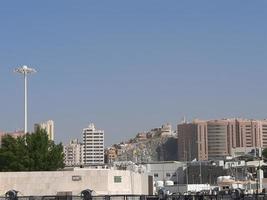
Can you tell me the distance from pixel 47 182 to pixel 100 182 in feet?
16.2

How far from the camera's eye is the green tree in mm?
74500

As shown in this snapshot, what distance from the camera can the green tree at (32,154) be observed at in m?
74.5

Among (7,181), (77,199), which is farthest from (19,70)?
(77,199)

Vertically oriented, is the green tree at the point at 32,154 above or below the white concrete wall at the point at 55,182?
above

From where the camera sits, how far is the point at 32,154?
7494 cm

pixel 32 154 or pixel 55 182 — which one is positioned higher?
pixel 32 154

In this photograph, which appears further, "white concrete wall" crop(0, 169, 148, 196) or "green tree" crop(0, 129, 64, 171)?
"green tree" crop(0, 129, 64, 171)

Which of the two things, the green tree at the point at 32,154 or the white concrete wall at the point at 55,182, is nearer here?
the white concrete wall at the point at 55,182

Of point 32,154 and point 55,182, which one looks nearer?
point 55,182

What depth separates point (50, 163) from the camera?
74.8 metres

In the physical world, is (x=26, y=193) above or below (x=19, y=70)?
below

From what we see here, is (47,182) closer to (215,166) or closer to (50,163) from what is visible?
(50,163)

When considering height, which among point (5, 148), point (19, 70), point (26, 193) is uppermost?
point (19, 70)

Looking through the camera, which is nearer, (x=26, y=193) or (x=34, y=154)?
(x=26, y=193)
